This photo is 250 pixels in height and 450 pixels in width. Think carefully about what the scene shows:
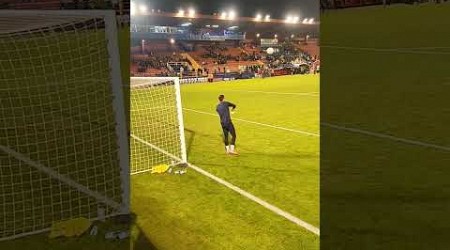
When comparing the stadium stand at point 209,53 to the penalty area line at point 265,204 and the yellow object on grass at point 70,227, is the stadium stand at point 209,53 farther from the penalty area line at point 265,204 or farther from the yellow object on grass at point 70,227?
the yellow object on grass at point 70,227

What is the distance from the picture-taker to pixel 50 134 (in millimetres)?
11680

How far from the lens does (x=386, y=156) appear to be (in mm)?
8453

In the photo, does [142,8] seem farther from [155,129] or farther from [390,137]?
[390,137]

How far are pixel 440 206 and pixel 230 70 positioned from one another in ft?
78.6

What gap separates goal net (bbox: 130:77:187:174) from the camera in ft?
29.3

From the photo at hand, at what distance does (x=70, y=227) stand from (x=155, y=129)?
649cm

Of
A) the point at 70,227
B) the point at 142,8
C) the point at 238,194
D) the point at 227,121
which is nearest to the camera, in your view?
the point at 70,227

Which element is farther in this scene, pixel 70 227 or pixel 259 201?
pixel 259 201

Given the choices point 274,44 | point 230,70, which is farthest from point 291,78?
point 230,70

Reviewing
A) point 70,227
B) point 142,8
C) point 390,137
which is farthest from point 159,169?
point 142,8

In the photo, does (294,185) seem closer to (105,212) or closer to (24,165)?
(105,212)

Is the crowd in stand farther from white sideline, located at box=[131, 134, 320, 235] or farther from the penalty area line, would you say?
the penalty area line

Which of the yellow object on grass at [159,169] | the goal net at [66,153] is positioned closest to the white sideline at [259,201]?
the yellow object on grass at [159,169]

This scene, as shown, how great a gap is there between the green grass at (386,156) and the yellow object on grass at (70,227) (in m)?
2.86
